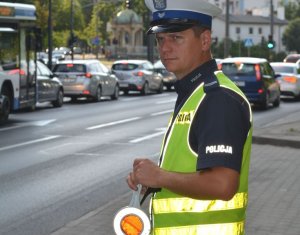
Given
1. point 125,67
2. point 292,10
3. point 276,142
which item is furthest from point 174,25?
point 292,10

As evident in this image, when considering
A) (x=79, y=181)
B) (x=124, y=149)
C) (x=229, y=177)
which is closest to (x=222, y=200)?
(x=229, y=177)

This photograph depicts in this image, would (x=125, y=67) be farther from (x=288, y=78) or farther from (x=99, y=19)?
(x=99, y=19)

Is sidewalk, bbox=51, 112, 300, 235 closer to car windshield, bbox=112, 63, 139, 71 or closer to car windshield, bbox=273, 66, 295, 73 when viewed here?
car windshield, bbox=273, 66, 295, 73

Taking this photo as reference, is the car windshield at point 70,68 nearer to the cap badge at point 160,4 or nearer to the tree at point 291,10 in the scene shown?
the cap badge at point 160,4

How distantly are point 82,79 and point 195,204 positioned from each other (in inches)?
981

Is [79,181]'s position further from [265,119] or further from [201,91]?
[265,119]

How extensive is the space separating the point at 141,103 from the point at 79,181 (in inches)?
680

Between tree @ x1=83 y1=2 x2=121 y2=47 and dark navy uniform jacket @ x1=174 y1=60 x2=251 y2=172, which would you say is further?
tree @ x1=83 y1=2 x2=121 y2=47

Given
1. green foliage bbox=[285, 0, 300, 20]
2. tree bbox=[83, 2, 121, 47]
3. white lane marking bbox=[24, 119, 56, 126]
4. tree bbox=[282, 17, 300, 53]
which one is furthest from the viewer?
green foliage bbox=[285, 0, 300, 20]

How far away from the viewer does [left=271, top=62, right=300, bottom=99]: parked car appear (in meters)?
28.8

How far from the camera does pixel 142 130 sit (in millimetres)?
17531

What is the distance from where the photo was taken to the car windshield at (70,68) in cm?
2767

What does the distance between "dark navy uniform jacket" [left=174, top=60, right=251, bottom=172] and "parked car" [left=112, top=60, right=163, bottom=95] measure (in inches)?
1212

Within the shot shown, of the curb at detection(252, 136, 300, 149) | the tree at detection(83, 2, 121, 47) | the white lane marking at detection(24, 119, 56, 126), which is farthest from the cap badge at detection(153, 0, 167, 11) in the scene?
the tree at detection(83, 2, 121, 47)
